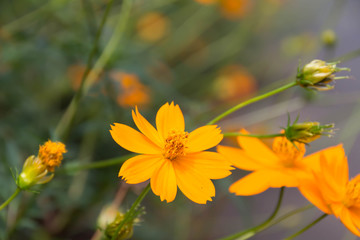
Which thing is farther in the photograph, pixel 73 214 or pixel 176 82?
pixel 176 82

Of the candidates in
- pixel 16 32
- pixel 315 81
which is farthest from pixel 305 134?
pixel 16 32

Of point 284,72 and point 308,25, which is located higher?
point 308,25

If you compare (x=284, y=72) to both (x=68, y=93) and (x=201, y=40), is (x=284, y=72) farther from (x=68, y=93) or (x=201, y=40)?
(x=68, y=93)

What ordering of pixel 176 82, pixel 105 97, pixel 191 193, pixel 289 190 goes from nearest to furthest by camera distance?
1. pixel 191 193
2. pixel 105 97
3. pixel 176 82
4. pixel 289 190

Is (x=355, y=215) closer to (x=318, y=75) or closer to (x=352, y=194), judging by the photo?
(x=352, y=194)

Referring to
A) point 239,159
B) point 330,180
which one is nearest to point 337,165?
point 330,180

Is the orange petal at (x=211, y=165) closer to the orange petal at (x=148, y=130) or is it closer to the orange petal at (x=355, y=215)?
the orange petal at (x=148, y=130)

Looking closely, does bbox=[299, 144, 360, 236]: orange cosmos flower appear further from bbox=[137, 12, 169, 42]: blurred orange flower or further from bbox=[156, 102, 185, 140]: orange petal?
bbox=[137, 12, 169, 42]: blurred orange flower
